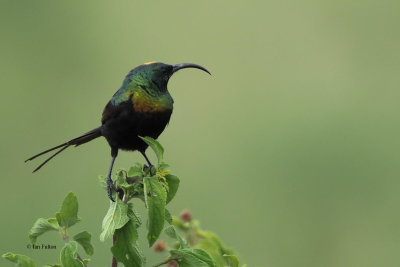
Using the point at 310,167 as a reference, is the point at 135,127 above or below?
above

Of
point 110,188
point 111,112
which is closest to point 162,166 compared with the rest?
point 110,188

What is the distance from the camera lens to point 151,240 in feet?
11.9

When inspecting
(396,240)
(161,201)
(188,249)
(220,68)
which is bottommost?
(396,240)

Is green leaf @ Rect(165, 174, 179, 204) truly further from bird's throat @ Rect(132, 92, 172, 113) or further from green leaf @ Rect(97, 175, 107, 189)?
bird's throat @ Rect(132, 92, 172, 113)

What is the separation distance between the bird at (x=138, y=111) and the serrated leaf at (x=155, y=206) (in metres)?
1.25

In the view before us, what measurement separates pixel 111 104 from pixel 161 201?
1.64 meters

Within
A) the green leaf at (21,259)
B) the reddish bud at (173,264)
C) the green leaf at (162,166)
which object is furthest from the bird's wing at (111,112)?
the green leaf at (21,259)

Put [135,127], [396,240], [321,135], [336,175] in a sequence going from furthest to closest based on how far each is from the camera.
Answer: [321,135] < [336,175] < [396,240] < [135,127]

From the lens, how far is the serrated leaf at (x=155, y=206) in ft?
11.7

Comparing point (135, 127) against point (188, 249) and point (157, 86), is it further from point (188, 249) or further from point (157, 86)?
point (188, 249)

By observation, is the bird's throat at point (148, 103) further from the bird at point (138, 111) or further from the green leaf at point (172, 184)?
the green leaf at point (172, 184)

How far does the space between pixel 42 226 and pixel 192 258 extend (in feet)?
2.53

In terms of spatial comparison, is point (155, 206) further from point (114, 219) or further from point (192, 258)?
point (192, 258)

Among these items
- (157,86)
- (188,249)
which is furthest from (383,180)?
(188,249)
